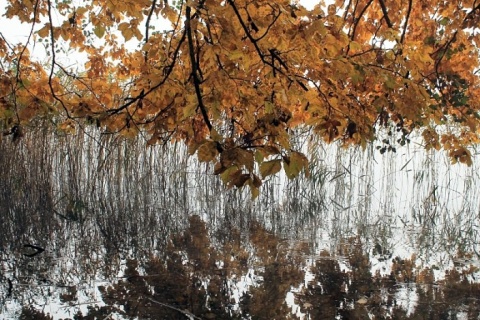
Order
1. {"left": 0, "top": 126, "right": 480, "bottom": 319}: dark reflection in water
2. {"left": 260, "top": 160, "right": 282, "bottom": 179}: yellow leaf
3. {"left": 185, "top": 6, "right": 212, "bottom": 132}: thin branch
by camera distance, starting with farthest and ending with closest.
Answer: {"left": 0, "top": 126, "right": 480, "bottom": 319}: dark reflection in water, {"left": 185, "top": 6, "right": 212, "bottom": 132}: thin branch, {"left": 260, "top": 160, "right": 282, "bottom": 179}: yellow leaf

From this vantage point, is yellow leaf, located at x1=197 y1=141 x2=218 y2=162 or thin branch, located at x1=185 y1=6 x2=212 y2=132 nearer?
yellow leaf, located at x1=197 y1=141 x2=218 y2=162

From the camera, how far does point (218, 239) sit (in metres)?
4.50

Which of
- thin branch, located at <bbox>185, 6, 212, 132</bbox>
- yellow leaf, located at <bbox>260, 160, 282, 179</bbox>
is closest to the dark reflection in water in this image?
thin branch, located at <bbox>185, 6, 212, 132</bbox>

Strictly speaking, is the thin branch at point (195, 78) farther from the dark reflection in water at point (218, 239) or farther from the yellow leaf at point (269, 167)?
the dark reflection in water at point (218, 239)

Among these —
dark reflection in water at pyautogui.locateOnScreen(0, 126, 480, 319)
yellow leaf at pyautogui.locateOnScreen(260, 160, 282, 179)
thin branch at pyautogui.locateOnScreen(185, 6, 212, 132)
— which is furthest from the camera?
dark reflection in water at pyautogui.locateOnScreen(0, 126, 480, 319)

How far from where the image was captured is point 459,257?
4055 millimetres

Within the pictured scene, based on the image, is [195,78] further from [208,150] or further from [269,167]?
[269,167]

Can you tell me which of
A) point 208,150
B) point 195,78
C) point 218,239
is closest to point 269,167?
point 208,150

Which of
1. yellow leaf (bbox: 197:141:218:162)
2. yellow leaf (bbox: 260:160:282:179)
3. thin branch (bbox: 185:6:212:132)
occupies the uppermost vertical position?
thin branch (bbox: 185:6:212:132)

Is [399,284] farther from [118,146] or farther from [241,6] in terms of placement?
[118,146]

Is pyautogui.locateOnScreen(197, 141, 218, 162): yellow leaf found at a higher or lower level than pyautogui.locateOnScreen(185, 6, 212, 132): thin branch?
lower

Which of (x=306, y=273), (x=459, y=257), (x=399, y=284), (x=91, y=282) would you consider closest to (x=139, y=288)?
(x=91, y=282)

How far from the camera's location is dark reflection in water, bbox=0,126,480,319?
3.10m

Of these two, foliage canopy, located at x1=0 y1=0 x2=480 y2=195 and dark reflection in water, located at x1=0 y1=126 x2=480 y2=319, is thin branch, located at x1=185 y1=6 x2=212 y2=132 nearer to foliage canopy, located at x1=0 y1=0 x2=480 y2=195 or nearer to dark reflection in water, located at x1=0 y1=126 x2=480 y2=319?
foliage canopy, located at x1=0 y1=0 x2=480 y2=195
